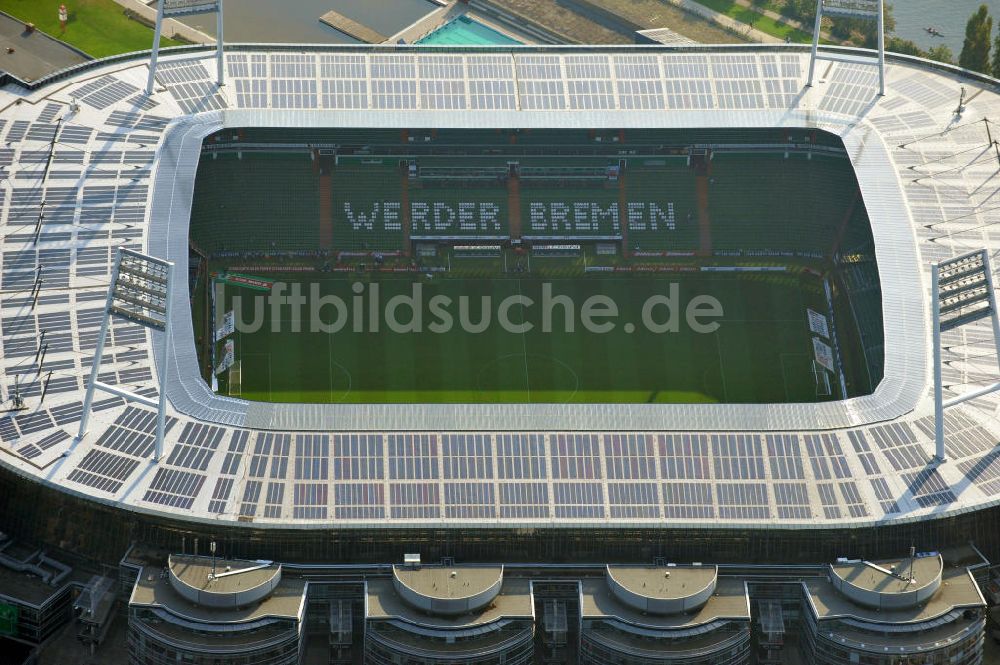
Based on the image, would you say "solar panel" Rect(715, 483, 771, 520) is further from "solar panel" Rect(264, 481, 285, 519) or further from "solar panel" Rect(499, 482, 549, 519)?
"solar panel" Rect(264, 481, 285, 519)

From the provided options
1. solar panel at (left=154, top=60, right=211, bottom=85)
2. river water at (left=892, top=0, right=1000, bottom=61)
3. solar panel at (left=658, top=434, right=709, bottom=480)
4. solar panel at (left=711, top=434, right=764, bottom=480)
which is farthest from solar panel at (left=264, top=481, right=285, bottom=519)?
river water at (left=892, top=0, right=1000, bottom=61)

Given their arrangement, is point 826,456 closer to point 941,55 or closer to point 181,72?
point 181,72

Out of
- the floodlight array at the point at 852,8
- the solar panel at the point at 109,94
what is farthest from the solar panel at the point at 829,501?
the solar panel at the point at 109,94

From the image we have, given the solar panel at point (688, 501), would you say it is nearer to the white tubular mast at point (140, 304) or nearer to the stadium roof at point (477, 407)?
the stadium roof at point (477, 407)

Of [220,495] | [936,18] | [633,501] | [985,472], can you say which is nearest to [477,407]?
[633,501]

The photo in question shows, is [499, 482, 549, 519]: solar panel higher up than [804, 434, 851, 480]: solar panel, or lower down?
lower down

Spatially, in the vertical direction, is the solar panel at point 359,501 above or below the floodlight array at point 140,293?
below

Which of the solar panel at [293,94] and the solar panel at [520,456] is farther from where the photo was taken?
the solar panel at [293,94]
